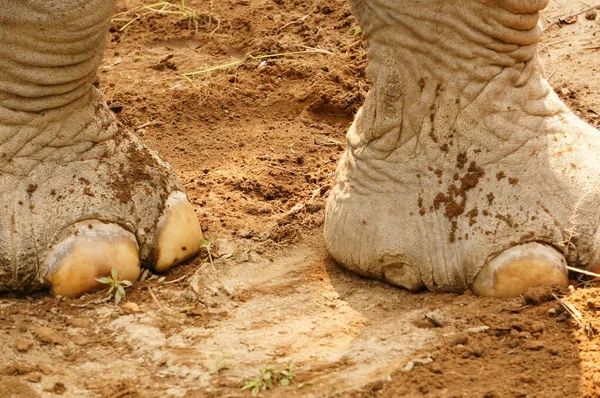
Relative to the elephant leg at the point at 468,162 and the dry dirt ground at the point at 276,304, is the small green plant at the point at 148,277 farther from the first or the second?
the elephant leg at the point at 468,162

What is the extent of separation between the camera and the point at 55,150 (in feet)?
9.52

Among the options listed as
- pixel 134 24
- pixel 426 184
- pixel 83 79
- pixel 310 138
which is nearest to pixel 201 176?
pixel 310 138

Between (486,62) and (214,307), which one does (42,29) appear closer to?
(214,307)

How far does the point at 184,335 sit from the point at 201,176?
935mm

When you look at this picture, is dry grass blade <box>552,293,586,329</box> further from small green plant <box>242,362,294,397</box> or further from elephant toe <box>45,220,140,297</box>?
elephant toe <box>45,220,140,297</box>

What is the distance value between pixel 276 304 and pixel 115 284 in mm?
393

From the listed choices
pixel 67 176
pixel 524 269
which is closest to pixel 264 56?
pixel 67 176

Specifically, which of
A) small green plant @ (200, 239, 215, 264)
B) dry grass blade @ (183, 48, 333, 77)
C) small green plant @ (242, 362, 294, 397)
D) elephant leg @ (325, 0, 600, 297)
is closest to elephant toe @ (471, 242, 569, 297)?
elephant leg @ (325, 0, 600, 297)

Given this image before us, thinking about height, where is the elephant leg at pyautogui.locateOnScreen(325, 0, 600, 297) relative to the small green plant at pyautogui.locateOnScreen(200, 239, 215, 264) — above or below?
→ above

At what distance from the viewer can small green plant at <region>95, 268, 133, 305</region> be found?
2.79 m

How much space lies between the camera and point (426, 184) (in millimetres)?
2793

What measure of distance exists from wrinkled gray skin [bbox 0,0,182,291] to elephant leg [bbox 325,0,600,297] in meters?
0.55

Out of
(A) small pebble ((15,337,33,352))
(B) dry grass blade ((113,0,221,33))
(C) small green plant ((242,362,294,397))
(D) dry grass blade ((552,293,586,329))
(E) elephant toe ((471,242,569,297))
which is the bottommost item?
(C) small green plant ((242,362,294,397))

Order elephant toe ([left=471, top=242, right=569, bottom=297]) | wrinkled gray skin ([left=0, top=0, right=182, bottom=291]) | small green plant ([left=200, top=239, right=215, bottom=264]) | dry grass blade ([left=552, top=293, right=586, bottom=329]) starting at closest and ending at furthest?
dry grass blade ([left=552, top=293, right=586, bottom=329]), elephant toe ([left=471, top=242, right=569, bottom=297]), wrinkled gray skin ([left=0, top=0, right=182, bottom=291]), small green plant ([left=200, top=239, right=215, bottom=264])
